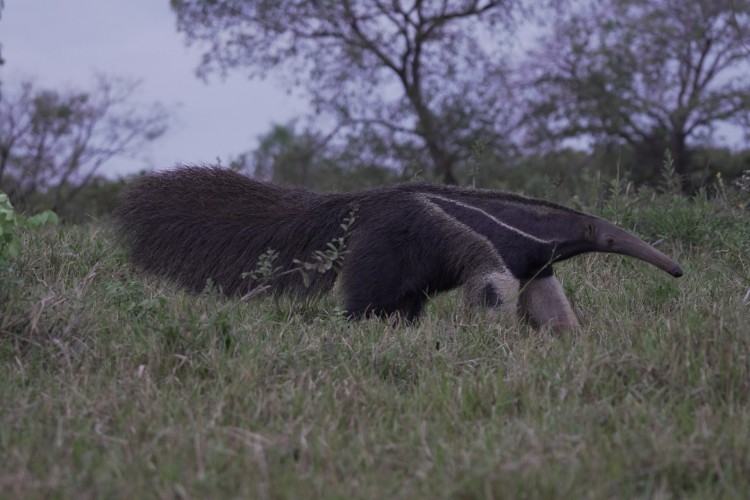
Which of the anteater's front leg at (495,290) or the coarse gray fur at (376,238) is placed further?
the coarse gray fur at (376,238)

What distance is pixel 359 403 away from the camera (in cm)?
420

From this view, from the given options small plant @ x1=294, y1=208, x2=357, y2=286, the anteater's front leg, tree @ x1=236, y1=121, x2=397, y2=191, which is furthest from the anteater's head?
tree @ x1=236, y1=121, x2=397, y2=191

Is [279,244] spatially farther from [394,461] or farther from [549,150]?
[549,150]

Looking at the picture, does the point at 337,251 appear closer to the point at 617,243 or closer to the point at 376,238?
the point at 376,238

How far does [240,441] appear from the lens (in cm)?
365

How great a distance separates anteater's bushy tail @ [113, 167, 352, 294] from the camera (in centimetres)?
619

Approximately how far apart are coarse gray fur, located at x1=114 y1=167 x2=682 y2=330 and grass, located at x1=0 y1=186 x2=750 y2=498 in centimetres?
30

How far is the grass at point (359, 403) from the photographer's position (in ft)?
10.8

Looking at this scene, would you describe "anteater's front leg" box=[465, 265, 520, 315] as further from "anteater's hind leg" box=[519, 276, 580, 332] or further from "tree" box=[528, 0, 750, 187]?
"tree" box=[528, 0, 750, 187]

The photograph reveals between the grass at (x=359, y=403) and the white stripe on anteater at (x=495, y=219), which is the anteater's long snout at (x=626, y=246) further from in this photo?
the white stripe on anteater at (x=495, y=219)

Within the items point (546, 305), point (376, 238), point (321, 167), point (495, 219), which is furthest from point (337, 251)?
point (321, 167)

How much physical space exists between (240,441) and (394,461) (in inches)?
23.5

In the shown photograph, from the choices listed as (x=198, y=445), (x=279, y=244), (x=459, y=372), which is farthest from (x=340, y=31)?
(x=198, y=445)

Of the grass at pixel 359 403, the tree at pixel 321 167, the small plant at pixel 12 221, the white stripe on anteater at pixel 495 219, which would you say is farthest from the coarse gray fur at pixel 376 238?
the tree at pixel 321 167
